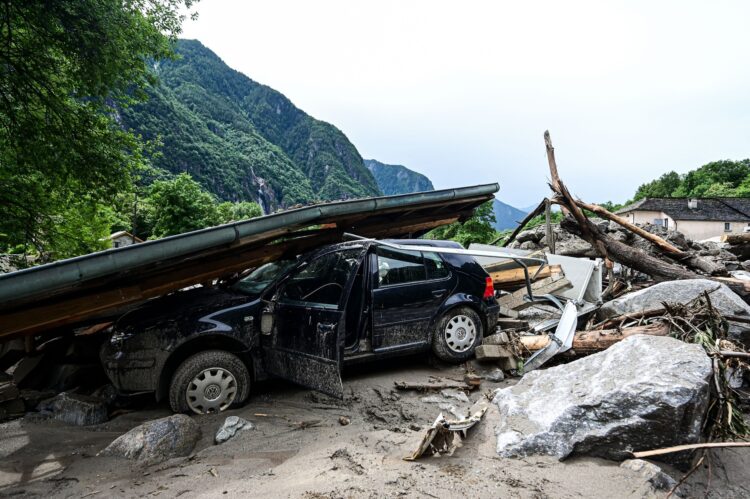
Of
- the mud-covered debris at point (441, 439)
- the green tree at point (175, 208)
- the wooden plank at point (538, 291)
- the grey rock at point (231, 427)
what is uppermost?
the green tree at point (175, 208)

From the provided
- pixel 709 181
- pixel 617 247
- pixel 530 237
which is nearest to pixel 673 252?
pixel 617 247

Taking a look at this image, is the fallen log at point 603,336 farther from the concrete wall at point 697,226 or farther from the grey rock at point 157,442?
the concrete wall at point 697,226

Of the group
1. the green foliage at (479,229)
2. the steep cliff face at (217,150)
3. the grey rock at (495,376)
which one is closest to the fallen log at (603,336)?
the grey rock at (495,376)

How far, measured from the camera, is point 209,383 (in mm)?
4441

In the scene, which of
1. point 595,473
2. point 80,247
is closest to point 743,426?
point 595,473

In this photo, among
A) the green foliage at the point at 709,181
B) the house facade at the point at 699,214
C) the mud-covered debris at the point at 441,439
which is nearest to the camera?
the mud-covered debris at the point at 441,439

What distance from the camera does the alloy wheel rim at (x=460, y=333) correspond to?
5645mm

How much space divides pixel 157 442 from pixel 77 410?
1.71 m

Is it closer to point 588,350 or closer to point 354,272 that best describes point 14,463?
point 354,272

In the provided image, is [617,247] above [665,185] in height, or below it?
below

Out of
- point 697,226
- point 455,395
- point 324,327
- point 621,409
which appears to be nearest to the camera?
point 621,409

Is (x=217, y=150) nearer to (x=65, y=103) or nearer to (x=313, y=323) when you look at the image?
(x=65, y=103)

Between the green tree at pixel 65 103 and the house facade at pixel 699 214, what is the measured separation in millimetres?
52444

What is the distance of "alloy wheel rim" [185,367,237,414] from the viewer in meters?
4.38
